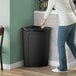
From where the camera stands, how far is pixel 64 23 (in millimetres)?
4207

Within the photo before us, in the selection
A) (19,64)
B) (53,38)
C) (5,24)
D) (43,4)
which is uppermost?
(43,4)

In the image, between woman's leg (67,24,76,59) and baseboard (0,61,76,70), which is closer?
woman's leg (67,24,76,59)

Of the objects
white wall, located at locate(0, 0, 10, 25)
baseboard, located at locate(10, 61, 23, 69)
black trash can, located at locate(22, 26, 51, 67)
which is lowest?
baseboard, located at locate(10, 61, 23, 69)

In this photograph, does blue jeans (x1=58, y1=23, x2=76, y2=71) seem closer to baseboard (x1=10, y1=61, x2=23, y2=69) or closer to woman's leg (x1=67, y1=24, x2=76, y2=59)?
woman's leg (x1=67, y1=24, x2=76, y2=59)

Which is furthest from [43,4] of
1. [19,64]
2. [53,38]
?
[19,64]

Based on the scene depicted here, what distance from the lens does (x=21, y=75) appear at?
4285 mm

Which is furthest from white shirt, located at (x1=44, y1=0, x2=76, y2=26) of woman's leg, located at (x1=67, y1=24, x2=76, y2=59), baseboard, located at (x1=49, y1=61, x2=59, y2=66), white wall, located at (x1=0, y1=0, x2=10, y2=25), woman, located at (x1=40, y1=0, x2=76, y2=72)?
baseboard, located at (x1=49, y1=61, x2=59, y2=66)

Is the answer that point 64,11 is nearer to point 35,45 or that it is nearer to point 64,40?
point 64,40

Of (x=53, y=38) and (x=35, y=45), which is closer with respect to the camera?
(x=35, y=45)

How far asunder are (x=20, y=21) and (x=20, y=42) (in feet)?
1.28

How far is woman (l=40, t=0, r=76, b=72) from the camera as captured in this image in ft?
13.7

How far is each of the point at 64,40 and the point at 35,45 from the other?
695 mm

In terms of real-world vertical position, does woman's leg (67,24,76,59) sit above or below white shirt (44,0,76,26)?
below

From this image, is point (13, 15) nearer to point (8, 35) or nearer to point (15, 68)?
point (8, 35)
